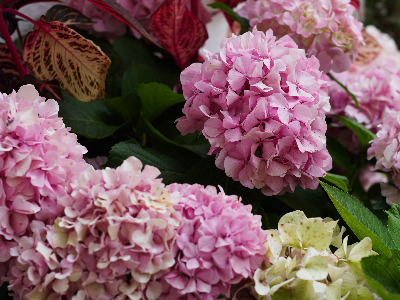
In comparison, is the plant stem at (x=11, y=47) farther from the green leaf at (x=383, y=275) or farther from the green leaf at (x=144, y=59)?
the green leaf at (x=383, y=275)

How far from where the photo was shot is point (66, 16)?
86cm

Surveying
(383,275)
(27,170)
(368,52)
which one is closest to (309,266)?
(383,275)

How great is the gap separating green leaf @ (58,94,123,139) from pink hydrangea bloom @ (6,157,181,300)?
281 millimetres

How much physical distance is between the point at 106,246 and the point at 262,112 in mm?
226

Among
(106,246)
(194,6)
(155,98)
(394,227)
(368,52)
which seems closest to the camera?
(106,246)

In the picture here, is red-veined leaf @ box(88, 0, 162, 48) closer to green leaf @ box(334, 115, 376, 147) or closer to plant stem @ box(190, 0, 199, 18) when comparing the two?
plant stem @ box(190, 0, 199, 18)

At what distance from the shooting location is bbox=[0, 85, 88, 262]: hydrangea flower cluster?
0.50 meters

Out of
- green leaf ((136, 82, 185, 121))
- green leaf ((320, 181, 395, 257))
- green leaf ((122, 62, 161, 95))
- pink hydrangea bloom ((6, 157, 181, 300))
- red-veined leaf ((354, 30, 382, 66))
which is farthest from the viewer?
red-veined leaf ((354, 30, 382, 66))

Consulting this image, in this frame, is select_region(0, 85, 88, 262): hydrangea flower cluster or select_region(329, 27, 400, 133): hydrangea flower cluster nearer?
select_region(0, 85, 88, 262): hydrangea flower cluster

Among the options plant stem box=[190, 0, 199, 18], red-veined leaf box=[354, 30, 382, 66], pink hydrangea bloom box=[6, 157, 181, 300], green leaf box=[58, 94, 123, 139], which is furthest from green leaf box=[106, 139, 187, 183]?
red-veined leaf box=[354, 30, 382, 66]

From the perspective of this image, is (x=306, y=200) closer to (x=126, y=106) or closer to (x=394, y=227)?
(x=394, y=227)

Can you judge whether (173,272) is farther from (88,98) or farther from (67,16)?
(67,16)

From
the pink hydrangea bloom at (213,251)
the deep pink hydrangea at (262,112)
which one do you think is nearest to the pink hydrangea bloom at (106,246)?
the pink hydrangea bloom at (213,251)

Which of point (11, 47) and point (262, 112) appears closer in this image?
point (262, 112)
